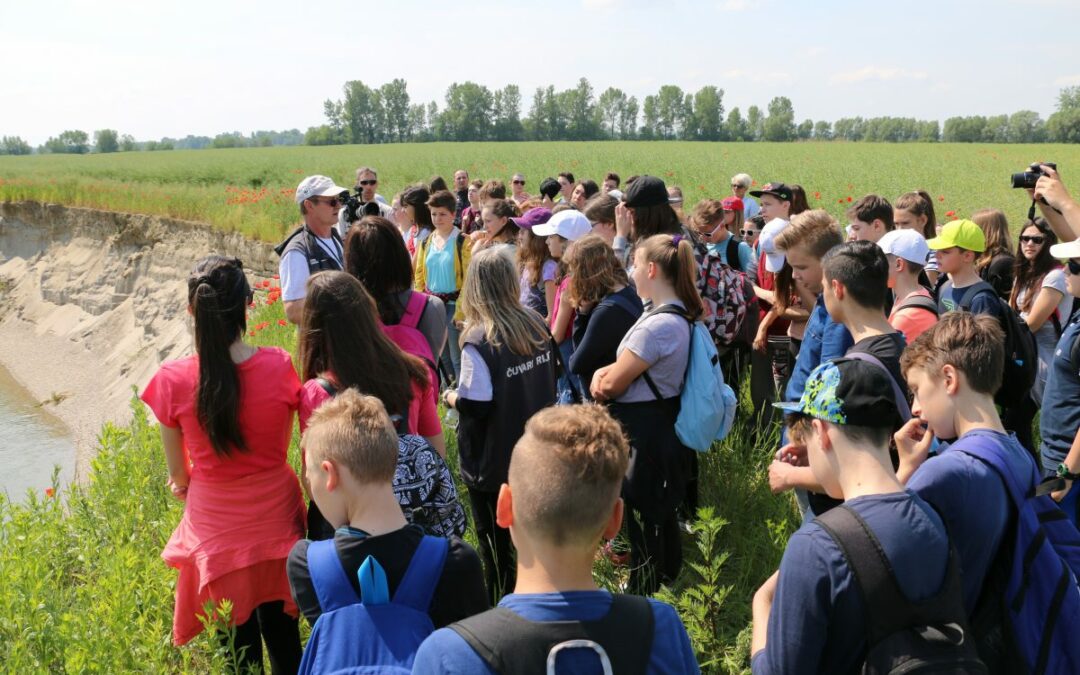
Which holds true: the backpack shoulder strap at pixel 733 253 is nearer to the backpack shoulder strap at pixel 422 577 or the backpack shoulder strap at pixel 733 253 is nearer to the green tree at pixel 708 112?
the backpack shoulder strap at pixel 422 577

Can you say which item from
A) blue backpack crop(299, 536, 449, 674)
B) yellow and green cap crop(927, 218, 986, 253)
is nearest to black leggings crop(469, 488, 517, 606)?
blue backpack crop(299, 536, 449, 674)

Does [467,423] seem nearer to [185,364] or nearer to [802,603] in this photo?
[185,364]

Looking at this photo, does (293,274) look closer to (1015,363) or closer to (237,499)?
(237,499)

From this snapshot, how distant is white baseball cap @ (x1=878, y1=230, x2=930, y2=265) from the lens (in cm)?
391

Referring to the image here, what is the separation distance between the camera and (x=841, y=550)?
1.81 meters

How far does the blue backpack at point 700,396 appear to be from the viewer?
12.1 feet

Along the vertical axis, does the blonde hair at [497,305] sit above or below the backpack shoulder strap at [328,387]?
above

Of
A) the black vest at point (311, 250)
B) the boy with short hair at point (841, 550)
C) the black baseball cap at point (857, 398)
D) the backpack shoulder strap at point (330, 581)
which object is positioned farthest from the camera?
the black vest at point (311, 250)

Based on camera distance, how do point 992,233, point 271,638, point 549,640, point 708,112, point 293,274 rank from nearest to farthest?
point 549,640
point 271,638
point 293,274
point 992,233
point 708,112

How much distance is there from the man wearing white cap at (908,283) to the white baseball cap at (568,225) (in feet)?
6.10

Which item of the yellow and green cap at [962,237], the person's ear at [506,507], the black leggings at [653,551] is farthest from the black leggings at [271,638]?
the yellow and green cap at [962,237]

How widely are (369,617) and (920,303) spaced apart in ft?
9.67

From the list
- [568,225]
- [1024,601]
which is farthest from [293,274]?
[1024,601]

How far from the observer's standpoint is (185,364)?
3.06 m
